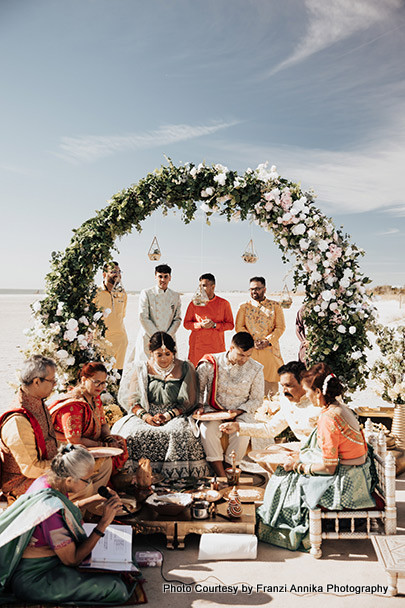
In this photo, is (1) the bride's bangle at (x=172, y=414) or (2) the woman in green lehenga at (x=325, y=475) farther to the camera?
(1) the bride's bangle at (x=172, y=414)

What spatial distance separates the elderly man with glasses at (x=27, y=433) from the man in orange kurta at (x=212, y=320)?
397cm

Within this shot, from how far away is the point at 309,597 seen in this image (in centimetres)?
392

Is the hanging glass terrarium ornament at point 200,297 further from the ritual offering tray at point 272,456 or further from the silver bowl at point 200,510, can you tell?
the silver bowl at point 200,510

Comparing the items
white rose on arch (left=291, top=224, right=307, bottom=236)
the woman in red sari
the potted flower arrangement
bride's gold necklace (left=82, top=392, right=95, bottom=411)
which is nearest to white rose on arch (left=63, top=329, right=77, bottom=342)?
the woman in red sari

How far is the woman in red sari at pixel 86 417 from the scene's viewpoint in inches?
203

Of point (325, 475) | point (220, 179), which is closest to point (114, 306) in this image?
point (220, 179)

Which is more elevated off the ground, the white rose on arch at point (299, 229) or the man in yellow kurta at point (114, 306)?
the white rose on arch at point (299, 229)

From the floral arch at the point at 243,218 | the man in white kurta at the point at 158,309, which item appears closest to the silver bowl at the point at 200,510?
the floral arch at the point at 243,218

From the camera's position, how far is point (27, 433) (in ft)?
14.5

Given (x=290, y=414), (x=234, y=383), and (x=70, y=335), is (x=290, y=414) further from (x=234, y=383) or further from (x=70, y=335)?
(x=70, y=335)

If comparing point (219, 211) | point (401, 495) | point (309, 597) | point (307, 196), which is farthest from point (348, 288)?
point (309, 597)

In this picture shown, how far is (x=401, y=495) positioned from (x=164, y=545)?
9.37ft

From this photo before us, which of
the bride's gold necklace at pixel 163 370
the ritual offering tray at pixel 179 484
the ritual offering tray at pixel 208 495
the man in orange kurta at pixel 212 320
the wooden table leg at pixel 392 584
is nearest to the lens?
the wooden table leg at pixel 392 584

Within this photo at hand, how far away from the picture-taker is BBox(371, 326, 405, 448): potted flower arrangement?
22.8 ft
